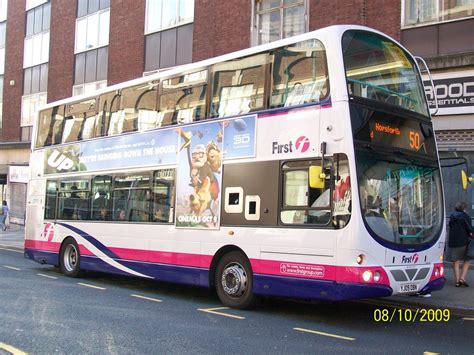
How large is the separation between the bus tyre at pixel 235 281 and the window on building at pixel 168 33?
44.2 ft

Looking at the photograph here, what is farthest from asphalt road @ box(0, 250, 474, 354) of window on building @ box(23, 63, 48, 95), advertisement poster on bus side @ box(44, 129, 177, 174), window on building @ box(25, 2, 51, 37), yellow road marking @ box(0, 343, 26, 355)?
window on building @ box(25, 2, 51, 37)

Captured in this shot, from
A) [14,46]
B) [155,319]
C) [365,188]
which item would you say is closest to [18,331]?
[155,319]

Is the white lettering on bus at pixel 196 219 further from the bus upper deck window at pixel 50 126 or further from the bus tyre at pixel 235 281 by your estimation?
the bus upper deck window at pixel 50 126

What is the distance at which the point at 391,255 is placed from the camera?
732 centimetres

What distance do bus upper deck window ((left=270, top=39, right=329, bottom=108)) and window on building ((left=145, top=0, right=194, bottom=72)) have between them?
1301cm

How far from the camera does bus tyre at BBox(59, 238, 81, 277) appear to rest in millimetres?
12273

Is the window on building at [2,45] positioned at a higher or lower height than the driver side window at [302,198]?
higher

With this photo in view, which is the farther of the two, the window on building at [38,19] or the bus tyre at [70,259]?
the window on building at [38,19]

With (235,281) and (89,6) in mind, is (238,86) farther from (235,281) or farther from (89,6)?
(89,6)

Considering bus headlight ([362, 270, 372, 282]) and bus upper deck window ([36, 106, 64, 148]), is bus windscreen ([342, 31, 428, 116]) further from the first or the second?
bus upper deck window ([36, 106, 64, 148])

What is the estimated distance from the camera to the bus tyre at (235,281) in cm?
848

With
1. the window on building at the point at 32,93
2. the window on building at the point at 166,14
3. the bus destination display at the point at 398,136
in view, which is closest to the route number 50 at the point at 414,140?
the bus destination display at the point at 398,136

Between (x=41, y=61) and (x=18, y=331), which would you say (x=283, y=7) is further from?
(x=41, y=61)
